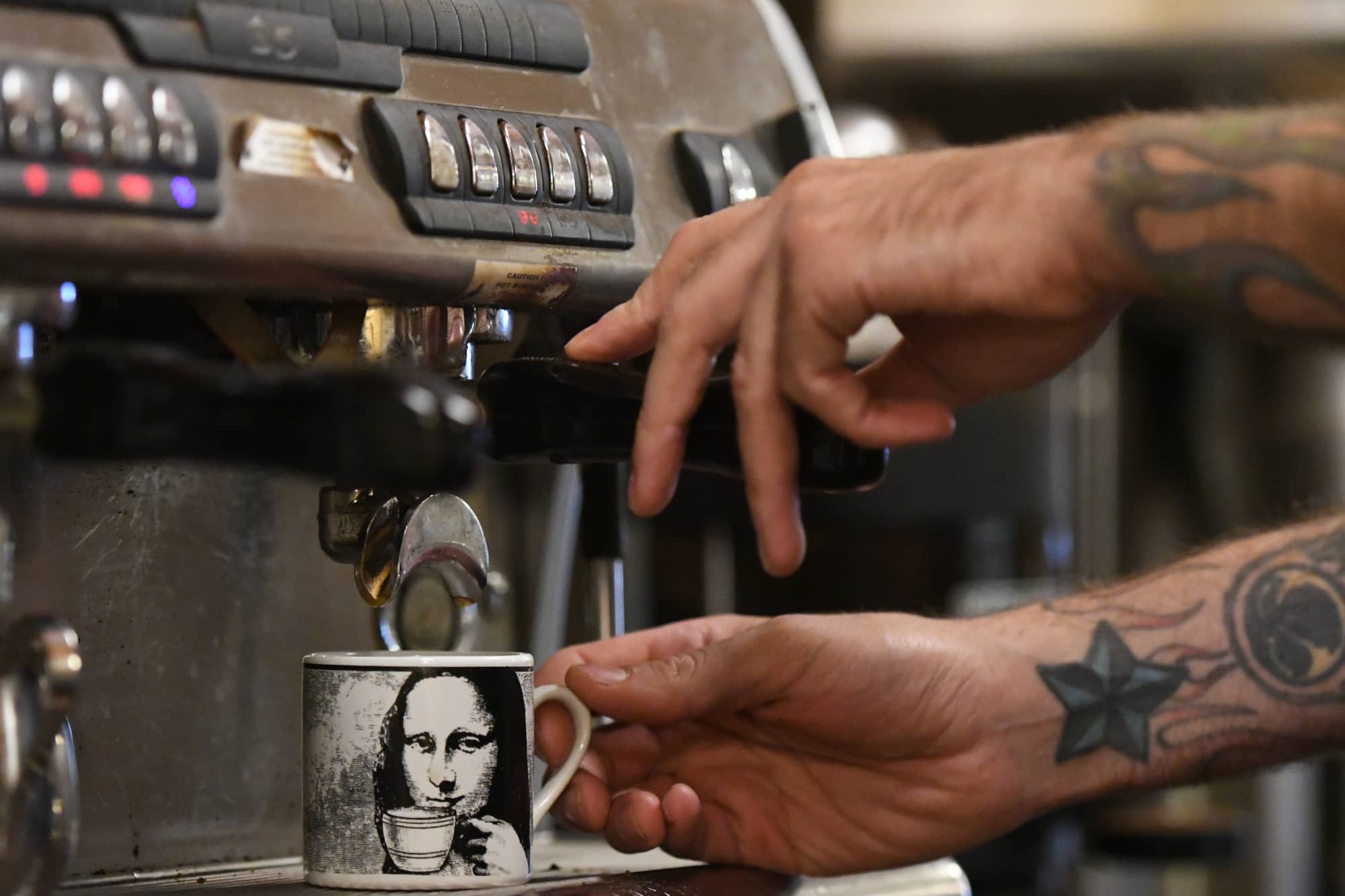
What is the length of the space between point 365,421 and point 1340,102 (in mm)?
353

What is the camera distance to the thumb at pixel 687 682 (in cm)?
69

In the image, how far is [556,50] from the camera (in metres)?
0.66

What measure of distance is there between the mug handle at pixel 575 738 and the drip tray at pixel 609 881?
3 cm

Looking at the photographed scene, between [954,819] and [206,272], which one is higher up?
[206,272]

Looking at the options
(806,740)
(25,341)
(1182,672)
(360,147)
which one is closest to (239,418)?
(25,341)

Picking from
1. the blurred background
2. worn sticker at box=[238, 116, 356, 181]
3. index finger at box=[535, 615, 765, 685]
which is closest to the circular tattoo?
index finger at box=[535, 615, 765, 685]

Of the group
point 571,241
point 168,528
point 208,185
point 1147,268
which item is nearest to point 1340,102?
point 1147,268

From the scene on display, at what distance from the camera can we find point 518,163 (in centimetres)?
61

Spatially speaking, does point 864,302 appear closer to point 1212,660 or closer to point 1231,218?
point 1231,218

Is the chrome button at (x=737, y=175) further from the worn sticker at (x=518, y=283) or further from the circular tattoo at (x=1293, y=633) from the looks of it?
the circular tattoo at (x=1293, y=633)

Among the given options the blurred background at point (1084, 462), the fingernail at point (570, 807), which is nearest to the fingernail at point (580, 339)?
the fingernail at point (570, 807)

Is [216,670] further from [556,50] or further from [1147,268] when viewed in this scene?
[1147,268]

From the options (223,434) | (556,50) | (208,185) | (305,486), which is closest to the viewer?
(223,434)

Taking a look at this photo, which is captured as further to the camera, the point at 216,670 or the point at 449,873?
the point at 216,670
